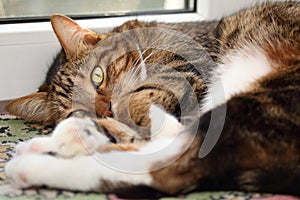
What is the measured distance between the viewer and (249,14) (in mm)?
1600

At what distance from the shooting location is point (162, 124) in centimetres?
125

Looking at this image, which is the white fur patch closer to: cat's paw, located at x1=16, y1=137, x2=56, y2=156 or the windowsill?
cat's paw, located at x1=16, y1=137, x2=56, y2=156

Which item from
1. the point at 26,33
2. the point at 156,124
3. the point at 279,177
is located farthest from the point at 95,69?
the point at 279,177

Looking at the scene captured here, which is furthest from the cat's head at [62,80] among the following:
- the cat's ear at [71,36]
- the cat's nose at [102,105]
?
the cat's nose at [102,105]

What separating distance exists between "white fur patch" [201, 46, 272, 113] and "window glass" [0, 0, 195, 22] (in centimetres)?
68

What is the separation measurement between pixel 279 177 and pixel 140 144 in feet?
1.06

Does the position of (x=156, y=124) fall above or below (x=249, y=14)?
below

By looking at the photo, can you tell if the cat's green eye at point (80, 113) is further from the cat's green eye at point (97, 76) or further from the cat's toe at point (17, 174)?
the cat's toe at point (17, 174)

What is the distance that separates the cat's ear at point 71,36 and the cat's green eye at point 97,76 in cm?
11

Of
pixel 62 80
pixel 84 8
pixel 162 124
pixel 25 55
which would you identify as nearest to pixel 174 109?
pixel 162 124

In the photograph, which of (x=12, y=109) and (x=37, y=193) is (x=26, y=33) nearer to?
(x=12, y=109)

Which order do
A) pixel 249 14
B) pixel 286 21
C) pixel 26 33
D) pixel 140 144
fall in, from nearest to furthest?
pixel 140 144 < pixel 286 21 < pixel 249 14 < pixel 26 33

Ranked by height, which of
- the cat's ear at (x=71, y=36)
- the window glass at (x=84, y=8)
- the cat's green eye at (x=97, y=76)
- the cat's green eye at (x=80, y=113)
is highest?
the window glass at (x=84, y=8)

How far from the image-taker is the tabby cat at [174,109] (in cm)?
104
